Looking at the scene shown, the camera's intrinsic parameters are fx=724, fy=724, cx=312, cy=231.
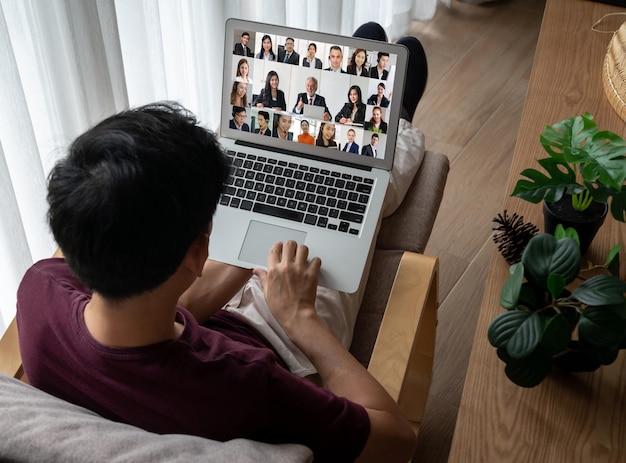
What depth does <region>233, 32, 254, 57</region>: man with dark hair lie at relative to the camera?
52.2 inches

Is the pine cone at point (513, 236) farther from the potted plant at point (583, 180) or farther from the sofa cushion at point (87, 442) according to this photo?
the sofa cushion at point (87, 442)

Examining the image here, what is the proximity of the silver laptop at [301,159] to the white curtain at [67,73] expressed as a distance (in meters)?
0.33

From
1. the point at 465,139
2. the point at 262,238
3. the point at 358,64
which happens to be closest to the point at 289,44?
the point at 358,64

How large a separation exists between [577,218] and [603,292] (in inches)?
9.0

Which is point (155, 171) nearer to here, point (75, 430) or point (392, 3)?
point (75, 430)

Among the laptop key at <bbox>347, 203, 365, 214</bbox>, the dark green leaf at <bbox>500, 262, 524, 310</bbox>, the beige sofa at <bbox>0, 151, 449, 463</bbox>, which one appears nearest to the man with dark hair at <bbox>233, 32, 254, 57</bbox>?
the laptop key at <bbox>347, 203, 365, 214</bbox>

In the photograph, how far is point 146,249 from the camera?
2.51 ft

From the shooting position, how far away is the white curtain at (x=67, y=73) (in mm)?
1340

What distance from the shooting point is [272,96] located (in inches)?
53.2

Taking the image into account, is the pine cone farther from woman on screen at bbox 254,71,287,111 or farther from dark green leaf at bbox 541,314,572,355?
woman on screen at bbox 254,71,287,111

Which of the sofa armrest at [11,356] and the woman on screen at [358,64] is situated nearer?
the sofa armrest at [11,356]

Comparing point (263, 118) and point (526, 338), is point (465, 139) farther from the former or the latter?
point (526, 338)

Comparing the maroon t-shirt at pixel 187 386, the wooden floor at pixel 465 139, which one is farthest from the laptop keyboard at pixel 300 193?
the wooden floor at pixel 465 139

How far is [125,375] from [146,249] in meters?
0.18
